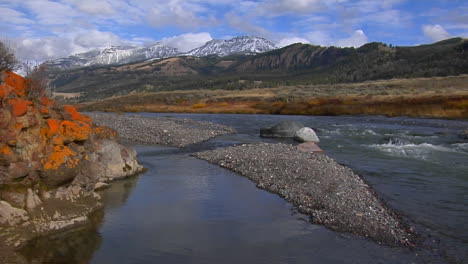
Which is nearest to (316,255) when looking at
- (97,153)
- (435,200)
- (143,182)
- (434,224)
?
(434,224)

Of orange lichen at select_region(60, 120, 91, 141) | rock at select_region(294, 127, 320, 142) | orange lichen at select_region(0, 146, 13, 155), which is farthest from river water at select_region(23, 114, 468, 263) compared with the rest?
rock at select_region(294, 127, 320, 142)

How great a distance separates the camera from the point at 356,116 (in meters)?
57.2

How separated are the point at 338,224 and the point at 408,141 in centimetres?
2182

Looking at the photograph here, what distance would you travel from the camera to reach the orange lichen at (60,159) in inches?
496

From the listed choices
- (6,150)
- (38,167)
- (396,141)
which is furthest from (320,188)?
(396,141)

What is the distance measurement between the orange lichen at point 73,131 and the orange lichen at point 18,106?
1.97 metres

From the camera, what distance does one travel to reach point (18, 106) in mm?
12211

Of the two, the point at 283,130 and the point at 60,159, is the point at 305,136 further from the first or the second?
the point at 60,159

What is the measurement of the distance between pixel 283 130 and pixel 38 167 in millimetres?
25851

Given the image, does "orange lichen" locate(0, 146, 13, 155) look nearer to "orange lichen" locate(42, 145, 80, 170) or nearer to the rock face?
the rock face

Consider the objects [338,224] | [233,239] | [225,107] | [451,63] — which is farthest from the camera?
[451,63]

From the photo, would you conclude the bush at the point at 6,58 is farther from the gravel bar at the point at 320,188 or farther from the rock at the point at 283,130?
the rock at the point at 283,130

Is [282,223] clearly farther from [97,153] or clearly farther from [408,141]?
[408,141]

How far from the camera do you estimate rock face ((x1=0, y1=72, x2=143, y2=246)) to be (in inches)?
443
